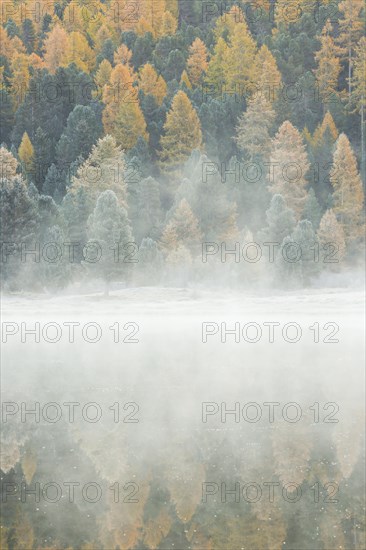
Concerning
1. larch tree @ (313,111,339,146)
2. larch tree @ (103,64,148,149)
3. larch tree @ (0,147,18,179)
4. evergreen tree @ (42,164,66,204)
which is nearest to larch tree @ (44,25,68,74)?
larch tree @ (103,64,148,149)

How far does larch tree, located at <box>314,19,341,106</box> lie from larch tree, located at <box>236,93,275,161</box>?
9.57m

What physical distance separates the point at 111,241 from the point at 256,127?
26816 mm

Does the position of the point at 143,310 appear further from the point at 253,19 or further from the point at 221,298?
the point at 253,19

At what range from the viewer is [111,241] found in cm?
4800

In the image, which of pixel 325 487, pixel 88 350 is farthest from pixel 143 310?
pixel 325 487

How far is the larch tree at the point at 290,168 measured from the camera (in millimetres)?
62094

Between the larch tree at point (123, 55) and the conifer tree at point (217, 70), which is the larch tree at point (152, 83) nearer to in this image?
the conifer tree at point (217, 70)

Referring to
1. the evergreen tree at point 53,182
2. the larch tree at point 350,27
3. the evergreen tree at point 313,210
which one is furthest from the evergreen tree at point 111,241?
the larch tree at point 350,27

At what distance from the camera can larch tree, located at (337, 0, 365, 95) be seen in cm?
8488

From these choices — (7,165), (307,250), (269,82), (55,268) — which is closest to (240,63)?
(269,82)

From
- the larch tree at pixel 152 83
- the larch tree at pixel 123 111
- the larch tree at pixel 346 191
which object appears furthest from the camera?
the larch tree at pixel 152 83

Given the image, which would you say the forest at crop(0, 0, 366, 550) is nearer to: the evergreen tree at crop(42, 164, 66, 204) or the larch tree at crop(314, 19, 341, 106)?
the larch tree at crop(314, 19, 341, 106)

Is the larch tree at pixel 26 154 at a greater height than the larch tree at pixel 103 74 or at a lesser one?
lesser

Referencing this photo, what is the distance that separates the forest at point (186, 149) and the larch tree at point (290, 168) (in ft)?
0.41
